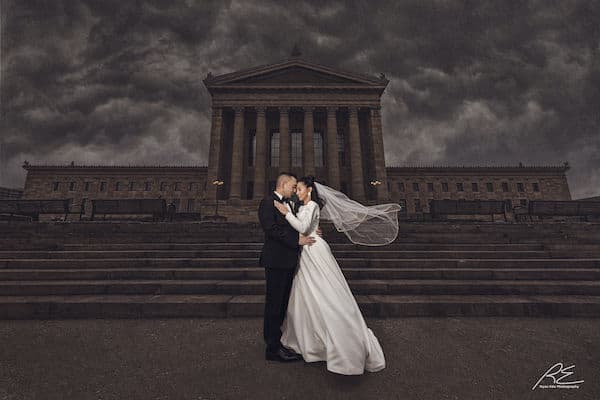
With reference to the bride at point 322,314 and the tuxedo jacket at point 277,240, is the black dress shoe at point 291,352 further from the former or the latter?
the tuxedo jacket at point 277,240

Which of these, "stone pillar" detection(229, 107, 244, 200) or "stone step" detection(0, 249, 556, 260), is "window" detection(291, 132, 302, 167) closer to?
"stone pillar" detection(229, 107, 244, 200)

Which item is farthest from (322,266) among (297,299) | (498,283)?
(498,283)

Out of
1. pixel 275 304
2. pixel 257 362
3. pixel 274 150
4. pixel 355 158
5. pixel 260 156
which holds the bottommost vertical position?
pixel 257 362

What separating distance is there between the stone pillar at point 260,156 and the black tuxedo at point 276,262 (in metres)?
22.3

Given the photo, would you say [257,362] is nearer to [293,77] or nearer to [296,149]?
[296,149]

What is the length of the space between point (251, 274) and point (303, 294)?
2.80 metres

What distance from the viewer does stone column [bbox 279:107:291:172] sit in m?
25.2

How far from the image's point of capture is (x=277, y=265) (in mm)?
2604

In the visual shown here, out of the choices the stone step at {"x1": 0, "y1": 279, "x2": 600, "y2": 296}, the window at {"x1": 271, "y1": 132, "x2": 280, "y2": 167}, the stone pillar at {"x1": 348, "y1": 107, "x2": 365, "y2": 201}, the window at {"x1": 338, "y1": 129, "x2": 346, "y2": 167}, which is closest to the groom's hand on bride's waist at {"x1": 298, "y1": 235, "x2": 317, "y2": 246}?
the stone step at {"x1": 0, "y1": 279, "x2": 600, "y2": 296}

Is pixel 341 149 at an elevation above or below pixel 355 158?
above

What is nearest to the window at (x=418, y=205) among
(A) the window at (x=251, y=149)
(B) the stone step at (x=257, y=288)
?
(A) the window at (x=251, y=149)

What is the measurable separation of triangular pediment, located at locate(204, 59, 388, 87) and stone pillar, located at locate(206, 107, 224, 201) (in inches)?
130

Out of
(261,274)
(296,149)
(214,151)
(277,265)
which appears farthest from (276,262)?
(296,149)

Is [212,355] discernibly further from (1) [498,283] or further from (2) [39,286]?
(1) [498,283]
